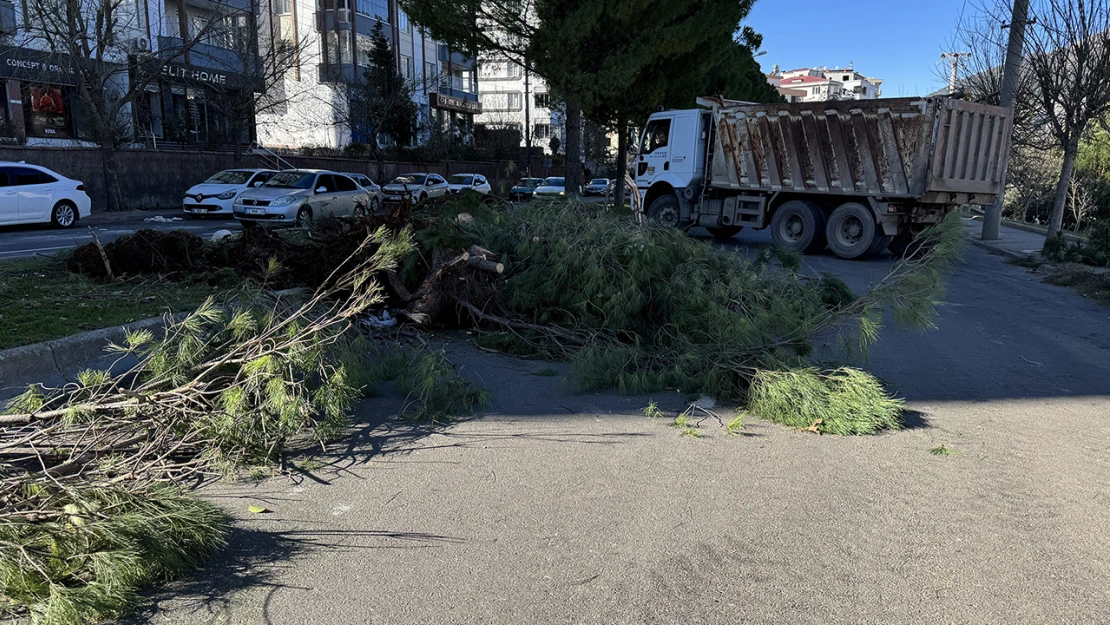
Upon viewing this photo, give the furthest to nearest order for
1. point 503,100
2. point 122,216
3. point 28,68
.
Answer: point 503,100 < point 28,68 < point 122,216

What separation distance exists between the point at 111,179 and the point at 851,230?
2146 centimetres

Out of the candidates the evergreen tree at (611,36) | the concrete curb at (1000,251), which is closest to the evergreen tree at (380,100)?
the evergreen tree at (611,36)

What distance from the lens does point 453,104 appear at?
60750 millimetres

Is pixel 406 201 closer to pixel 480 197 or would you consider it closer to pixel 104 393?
pixel 480 197

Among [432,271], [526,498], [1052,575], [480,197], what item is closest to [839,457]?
[1052,575]

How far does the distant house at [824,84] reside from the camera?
14700 centimetres

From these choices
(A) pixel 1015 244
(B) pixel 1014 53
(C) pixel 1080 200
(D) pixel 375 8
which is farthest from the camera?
(D) pixel 375 8

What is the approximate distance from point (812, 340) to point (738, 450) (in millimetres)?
1994

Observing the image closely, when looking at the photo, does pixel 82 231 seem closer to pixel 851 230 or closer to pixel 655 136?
pixel 655 136

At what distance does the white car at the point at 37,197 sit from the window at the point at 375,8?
3520 cm

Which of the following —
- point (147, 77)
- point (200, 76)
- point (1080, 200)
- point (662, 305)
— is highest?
point (200, 76)

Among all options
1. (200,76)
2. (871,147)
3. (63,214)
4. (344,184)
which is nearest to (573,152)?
(344,184)

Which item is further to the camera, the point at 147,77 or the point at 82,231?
the point at 147,77

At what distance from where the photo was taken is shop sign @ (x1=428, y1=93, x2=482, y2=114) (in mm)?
57250
